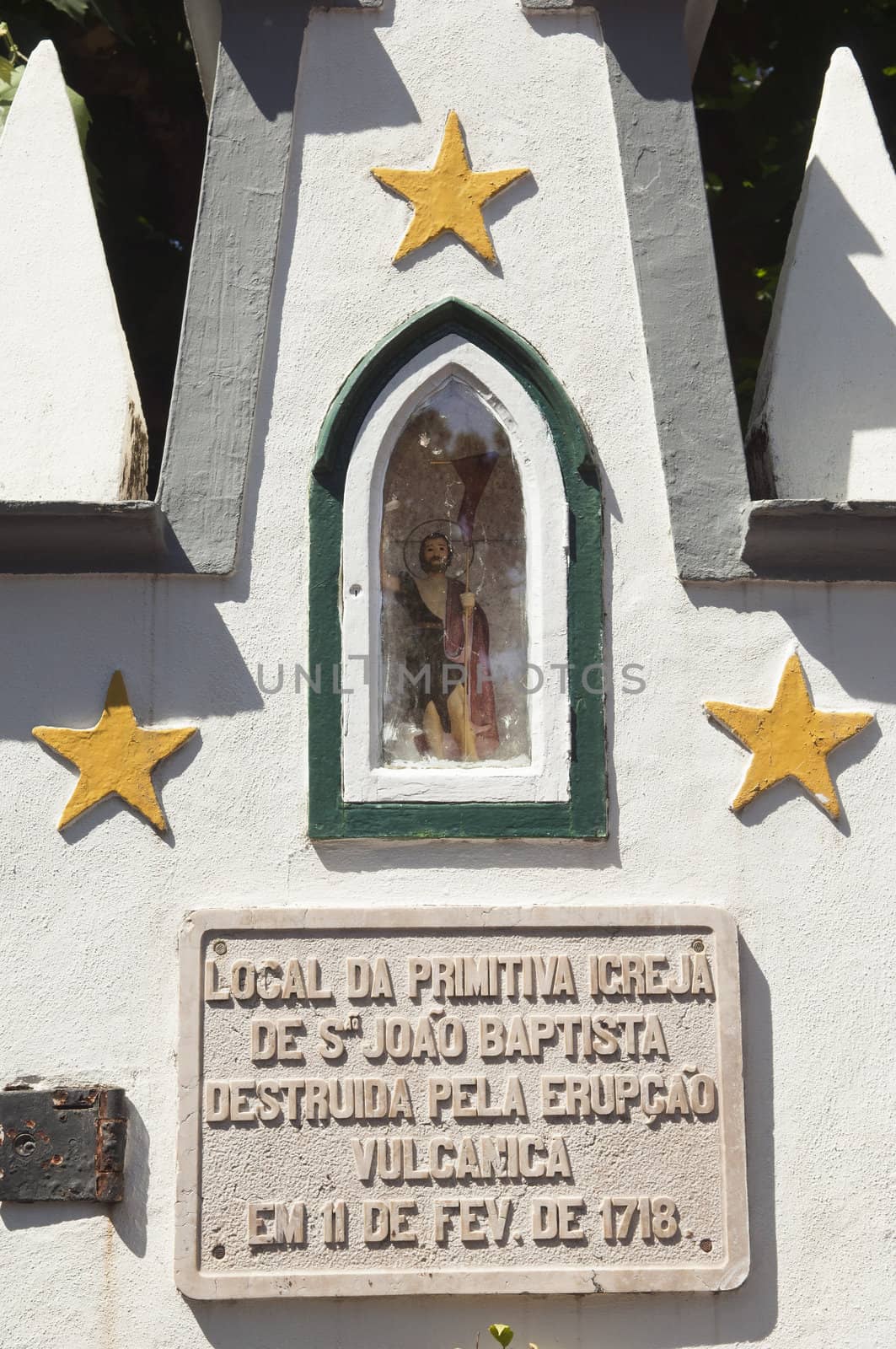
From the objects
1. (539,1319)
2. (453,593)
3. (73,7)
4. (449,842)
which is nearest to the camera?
(539,1319)

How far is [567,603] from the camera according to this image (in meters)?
5.30

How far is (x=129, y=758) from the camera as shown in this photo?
5.15 meters

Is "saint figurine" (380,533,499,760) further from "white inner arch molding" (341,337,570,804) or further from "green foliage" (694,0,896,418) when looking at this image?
"green foliage" (694,0,896,418)

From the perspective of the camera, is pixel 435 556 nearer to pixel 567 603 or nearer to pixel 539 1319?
pixel 567 603

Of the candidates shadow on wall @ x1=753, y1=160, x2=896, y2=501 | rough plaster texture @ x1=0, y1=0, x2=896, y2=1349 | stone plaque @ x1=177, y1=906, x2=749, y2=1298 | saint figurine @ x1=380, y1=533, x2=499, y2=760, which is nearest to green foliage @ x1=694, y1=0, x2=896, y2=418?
shadow on wall @ x1=753, y1=160, x2=896, y2=501

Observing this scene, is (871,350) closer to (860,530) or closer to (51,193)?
(860,530)

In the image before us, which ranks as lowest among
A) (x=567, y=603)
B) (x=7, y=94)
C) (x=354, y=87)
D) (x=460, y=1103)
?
(x=460, y=1103)

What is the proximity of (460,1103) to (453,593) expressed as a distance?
1.77m

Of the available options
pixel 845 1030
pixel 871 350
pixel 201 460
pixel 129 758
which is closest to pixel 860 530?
pixel 871 350

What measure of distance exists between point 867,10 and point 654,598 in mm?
4405

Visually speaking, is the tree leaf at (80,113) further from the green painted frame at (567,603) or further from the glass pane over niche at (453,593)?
the glass pane over niche at (453,593)

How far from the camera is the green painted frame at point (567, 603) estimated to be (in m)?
5.14

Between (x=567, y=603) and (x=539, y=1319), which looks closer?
(x=539, y=1319)

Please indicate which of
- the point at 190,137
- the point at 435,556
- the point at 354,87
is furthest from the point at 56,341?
the point at 190,137
